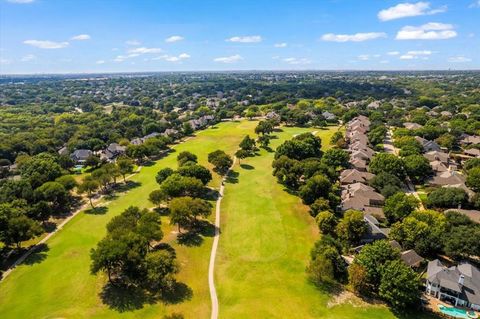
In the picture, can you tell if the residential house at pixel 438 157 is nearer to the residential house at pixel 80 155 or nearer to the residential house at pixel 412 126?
the residential house at pixel 412 126

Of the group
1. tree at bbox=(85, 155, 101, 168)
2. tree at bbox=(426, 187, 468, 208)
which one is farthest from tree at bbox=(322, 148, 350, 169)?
tree at bbox=(85, 155, 101, 168)

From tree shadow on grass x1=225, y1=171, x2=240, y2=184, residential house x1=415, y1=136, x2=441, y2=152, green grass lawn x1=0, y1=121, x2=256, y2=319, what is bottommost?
green grass lawn x1=0, y1=121, x2=256, y2=319

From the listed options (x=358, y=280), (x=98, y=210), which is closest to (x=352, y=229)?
(x=358, y=280)

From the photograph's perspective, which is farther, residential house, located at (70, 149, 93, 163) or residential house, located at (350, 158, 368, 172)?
residential house, located at (70, 149, 93, 163)

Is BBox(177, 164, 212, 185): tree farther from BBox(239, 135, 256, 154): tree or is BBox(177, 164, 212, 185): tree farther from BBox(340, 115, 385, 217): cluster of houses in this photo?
BBox(340, 115, 385, 217): cluster of houses

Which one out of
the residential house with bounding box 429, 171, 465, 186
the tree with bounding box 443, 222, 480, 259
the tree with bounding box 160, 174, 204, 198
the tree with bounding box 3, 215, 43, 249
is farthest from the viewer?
the residential house with bounding box 429, 171, 465, 186

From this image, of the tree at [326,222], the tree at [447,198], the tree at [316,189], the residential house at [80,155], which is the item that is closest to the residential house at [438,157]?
the tree at [447,198]
